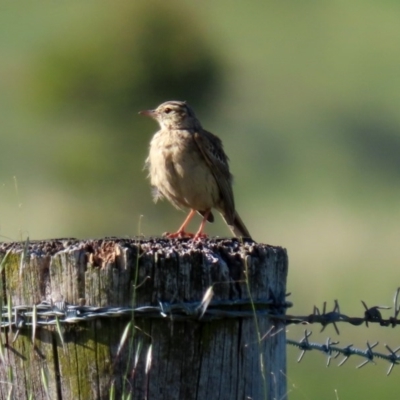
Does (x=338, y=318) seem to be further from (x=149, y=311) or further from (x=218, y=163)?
(x=218, y=163)

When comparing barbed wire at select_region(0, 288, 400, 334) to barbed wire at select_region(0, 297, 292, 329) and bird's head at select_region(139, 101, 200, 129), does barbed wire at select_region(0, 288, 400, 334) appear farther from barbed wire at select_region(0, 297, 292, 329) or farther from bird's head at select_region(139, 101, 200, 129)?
bird's head at select_region(139, 101, 200, 129)

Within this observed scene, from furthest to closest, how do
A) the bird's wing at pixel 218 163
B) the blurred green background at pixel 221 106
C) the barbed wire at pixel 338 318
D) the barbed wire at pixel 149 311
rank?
1. the blurred green background at pixel 221 106
2. the bird's wing at pixel 218 163
3. the barbed wire at pixel 338 318
4. the barbed wire at pixel 149 311

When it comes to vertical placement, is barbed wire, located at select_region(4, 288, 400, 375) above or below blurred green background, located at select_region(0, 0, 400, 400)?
below

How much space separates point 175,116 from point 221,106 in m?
22.9

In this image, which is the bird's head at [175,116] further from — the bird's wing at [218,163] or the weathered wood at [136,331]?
the weathered wood at [136,331]

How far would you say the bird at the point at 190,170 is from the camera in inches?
360

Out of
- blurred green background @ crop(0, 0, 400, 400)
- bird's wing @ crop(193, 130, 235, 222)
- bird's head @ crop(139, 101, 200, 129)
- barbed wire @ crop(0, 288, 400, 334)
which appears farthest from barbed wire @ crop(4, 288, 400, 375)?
blurred green background @ crop(0, 0, 400, 400)

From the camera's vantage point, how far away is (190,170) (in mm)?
9156

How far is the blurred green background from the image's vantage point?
87.1ft

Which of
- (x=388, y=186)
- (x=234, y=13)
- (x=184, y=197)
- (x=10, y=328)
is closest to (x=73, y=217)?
(x=388, y=186)

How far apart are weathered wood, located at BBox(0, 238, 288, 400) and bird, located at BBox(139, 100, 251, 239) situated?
4.75 m

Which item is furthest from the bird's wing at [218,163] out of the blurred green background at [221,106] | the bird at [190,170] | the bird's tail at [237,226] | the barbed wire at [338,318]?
the blurred green background at [221,106]

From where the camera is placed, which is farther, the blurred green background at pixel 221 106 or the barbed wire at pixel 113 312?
the blurred green background at pixel 221 106

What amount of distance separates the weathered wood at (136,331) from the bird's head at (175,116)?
5.49 meters
